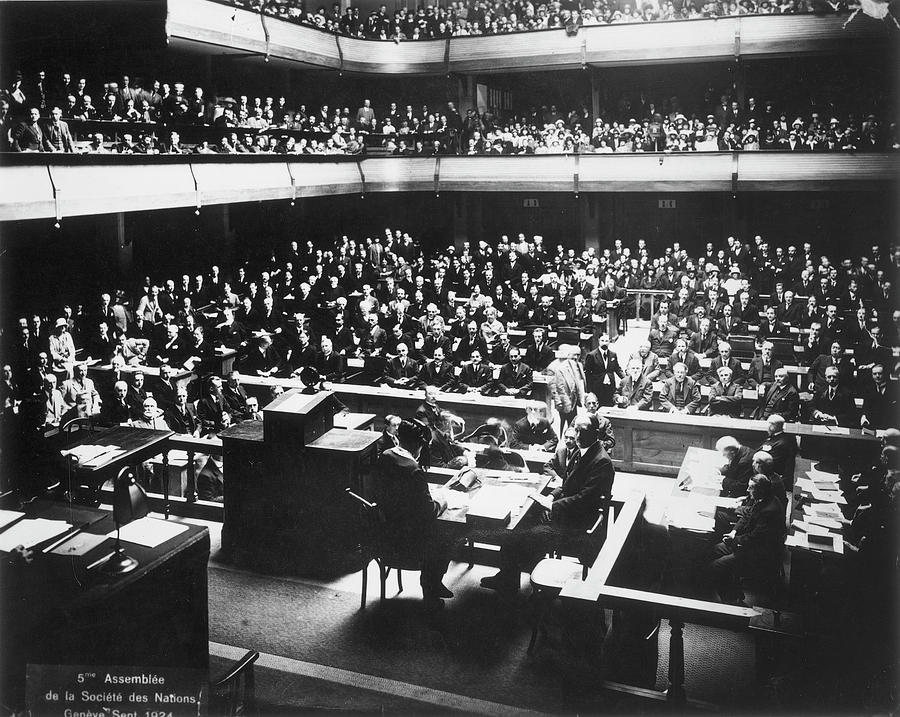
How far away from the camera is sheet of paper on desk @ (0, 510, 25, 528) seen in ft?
15.0

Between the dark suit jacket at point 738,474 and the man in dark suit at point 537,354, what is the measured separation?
22.3 feet

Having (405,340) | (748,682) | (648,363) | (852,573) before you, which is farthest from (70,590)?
(405,340)

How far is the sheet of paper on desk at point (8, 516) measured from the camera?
15.0 ft

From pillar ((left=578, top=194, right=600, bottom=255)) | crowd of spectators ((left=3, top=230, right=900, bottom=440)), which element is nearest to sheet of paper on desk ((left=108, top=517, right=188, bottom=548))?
crowd of spectators ((left=3, top=230, right=900, bottom=440))

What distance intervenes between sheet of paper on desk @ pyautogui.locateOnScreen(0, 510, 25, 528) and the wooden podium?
8.81ft

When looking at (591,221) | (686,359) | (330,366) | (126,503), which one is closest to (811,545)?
(126,503)

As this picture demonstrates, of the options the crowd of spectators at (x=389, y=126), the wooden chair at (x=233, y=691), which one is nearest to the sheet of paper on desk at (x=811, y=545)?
the wooden chair at (x=233, y=691)

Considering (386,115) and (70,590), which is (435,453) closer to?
(70,590)

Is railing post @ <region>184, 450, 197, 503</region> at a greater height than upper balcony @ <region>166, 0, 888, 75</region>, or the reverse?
upper balcony @ <region>166, 0, 888, 75</region>

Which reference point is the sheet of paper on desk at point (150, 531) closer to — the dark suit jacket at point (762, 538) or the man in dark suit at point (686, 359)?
the dark suit jacket at point (762, 538)

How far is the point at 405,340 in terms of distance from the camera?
15031mm

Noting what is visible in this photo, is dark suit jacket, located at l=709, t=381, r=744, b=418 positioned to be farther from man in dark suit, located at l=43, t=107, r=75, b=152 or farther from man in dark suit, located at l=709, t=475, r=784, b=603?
man in dark suit, located at l=43, t=107, r=75, b=152

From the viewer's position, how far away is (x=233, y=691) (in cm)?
452

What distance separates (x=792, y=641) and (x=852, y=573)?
167 centimetres
